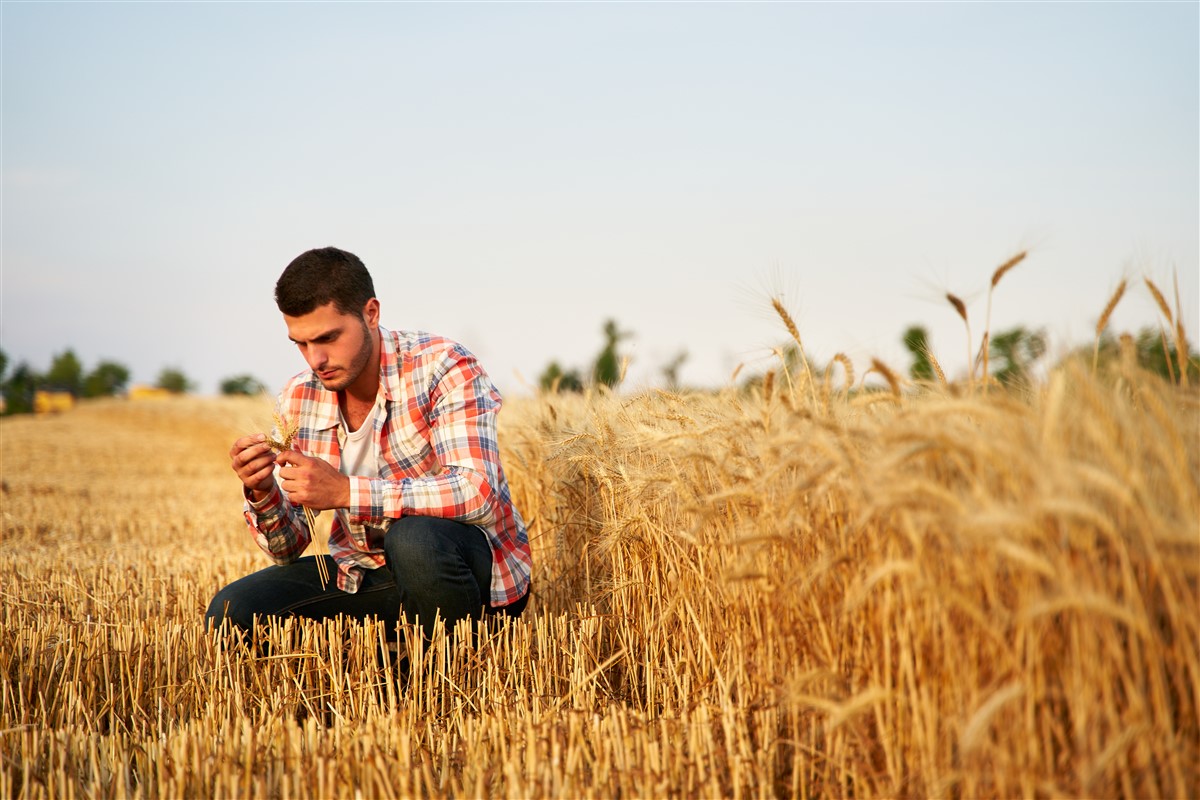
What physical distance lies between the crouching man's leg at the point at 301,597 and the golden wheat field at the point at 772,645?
12cm

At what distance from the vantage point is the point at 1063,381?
5.33 ft

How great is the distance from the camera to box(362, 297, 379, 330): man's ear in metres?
3.22

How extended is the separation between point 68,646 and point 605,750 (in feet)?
6.52

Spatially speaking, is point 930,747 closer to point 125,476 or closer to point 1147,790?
point 1147,790

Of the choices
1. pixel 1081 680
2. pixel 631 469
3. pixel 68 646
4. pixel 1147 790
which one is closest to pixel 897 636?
pixel 1081 680

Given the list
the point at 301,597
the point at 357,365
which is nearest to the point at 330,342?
the point at 357,365

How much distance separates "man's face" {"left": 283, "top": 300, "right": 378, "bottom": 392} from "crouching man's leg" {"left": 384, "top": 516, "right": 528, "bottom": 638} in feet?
1.81

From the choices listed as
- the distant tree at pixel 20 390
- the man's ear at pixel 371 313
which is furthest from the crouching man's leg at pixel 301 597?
the distant tree at pixel 20 390

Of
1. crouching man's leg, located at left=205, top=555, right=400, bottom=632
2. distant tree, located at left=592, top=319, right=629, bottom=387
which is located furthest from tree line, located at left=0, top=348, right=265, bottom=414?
crouching man's leg, located at left=205, top=555, right=400, bottom=632

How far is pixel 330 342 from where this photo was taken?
3.08 meters

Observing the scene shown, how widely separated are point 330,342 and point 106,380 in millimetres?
41000

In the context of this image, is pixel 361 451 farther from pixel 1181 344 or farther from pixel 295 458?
pixel 1181 344

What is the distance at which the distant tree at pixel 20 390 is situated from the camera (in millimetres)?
27609

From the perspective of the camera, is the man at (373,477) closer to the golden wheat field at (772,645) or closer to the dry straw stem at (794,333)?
the golden wheat field at (772,645)
